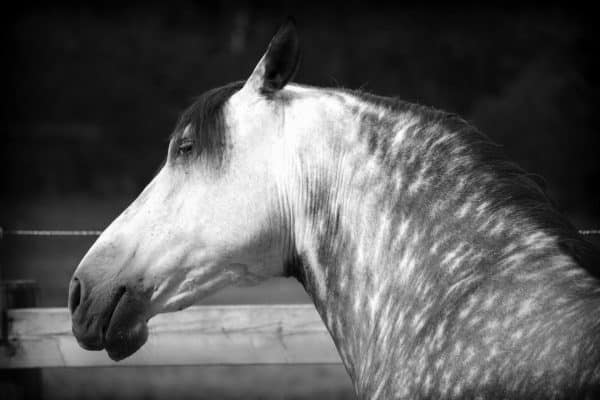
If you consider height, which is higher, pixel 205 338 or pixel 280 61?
pixel 280 61

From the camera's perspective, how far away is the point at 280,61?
193 cm

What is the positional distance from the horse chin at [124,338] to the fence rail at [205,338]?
1461 mm

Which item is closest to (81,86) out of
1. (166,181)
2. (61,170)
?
(61,170)

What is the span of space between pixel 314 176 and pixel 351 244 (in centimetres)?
21

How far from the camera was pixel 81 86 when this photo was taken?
27.6ft

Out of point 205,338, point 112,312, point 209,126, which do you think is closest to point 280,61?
point 209,126

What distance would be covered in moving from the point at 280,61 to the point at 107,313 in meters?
0.82

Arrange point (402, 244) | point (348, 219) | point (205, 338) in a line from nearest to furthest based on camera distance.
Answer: point (402, 244), point (348, 219), point (205, 338)

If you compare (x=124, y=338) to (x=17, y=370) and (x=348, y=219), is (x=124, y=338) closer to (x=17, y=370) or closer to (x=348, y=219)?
(x=348, y=219)

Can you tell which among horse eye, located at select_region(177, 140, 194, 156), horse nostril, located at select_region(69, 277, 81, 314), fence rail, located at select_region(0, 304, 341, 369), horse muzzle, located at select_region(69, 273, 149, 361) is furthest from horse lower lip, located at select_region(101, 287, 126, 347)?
fence rail, located at select_region(0, 304, 341, 369)

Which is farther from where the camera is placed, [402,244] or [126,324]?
[126,324]

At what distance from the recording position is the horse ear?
6.28ft

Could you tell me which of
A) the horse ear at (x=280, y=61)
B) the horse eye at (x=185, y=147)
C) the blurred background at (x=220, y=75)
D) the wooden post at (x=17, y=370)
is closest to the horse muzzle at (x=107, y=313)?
the horse eye at (x=185, y=147)

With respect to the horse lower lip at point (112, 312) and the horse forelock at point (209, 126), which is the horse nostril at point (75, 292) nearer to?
the horse lower lip at point (112, 312)
